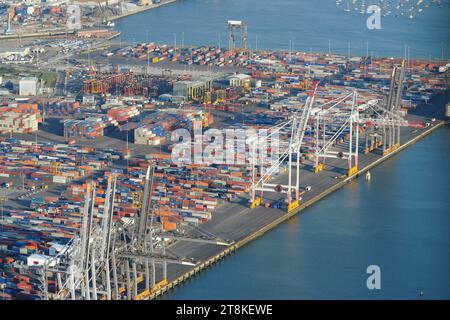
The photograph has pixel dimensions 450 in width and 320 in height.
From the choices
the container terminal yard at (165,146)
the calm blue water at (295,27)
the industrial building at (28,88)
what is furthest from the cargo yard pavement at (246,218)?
Result: the calm blue water at (295,27)

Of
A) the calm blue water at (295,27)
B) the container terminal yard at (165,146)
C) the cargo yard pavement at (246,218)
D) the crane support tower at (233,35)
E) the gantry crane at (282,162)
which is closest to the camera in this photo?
the container terminal yard at (165,146)

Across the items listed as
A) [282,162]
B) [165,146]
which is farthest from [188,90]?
[282,162]

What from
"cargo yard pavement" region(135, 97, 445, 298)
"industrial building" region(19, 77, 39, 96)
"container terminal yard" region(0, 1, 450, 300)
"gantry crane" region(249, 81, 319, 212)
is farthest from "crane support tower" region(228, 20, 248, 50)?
"gantry crane" region(249, 81, 319, 212)

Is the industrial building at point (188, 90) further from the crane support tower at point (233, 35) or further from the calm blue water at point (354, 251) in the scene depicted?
the calm blue water at point (354, 251)

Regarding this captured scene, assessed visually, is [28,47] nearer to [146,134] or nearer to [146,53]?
[146,53]

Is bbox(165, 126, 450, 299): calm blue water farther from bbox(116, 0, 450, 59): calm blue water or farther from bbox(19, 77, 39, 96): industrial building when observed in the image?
bbox(116, 0, 450, 59): calm blue water
